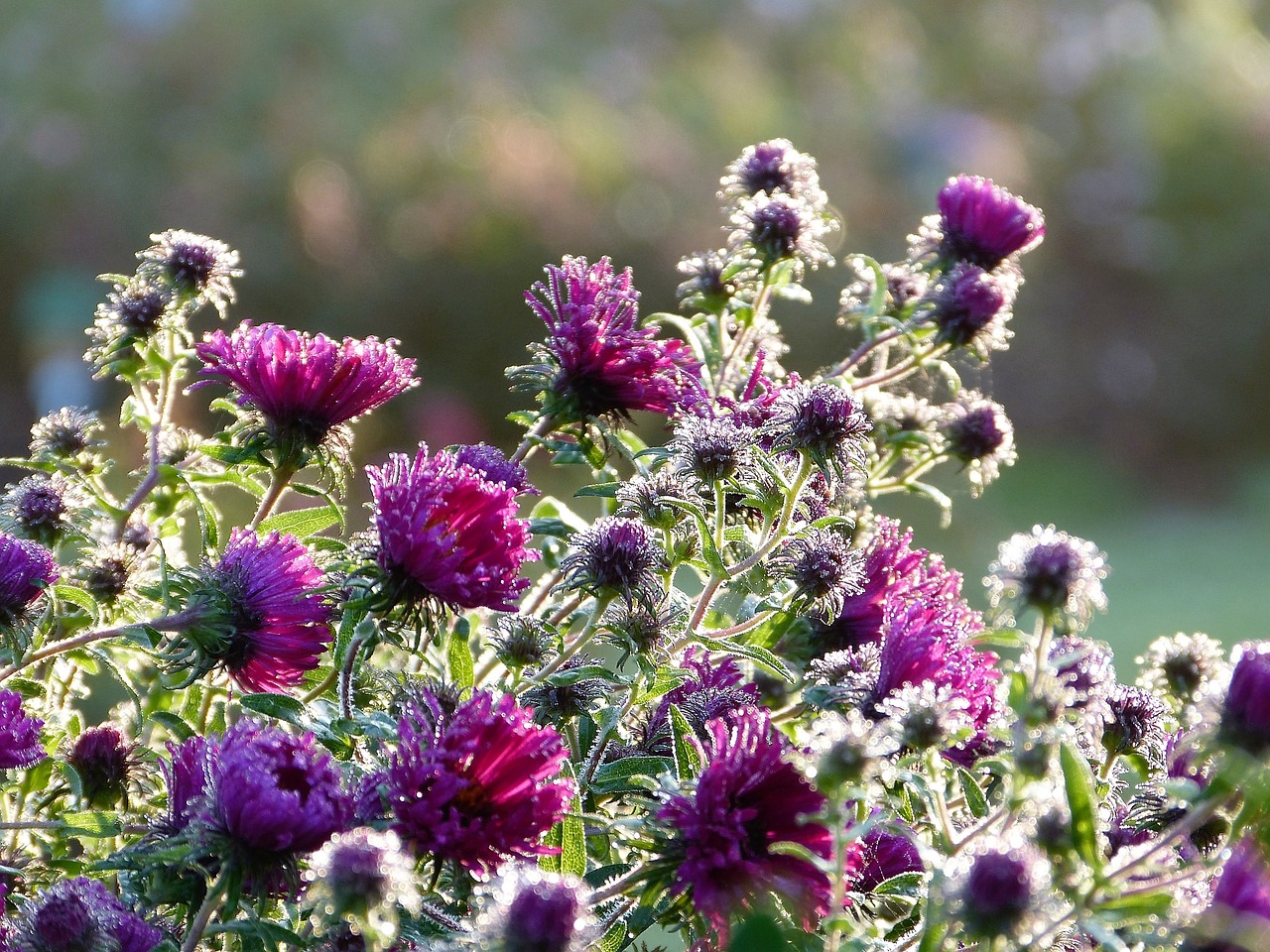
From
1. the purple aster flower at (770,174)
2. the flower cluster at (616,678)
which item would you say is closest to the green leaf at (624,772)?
the flower cluster at (616,678)

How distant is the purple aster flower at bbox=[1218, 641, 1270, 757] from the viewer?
0.49 m

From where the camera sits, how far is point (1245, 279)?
17.5 feet

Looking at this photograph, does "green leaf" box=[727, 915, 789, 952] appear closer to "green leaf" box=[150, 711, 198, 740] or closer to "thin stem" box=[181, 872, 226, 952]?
"thin stem" box=[181, 872, 226, 952]

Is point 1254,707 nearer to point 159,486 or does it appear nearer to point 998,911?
point 998,911

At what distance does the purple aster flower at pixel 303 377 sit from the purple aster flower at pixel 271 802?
206 millimetres

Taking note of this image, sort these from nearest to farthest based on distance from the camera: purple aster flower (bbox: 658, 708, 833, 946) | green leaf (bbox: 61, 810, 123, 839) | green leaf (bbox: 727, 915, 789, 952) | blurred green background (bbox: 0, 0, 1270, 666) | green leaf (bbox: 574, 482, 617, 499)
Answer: green leaf (bbox: 727, 915, 789, 952) < purple aster flower (bbox: 658, 708, 833, 946) < green leaf (bbox: 61, 810, 123, 839) < green leaf (bbox: 574, 482, 617, 499) < blurred green background (bbox: 0, 0, 1270, 666)

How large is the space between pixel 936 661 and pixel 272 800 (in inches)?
11.7

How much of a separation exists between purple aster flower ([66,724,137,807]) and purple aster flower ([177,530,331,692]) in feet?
0.34

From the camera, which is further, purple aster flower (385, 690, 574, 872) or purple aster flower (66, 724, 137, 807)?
purple aster flower (66, 724, 137, 807)

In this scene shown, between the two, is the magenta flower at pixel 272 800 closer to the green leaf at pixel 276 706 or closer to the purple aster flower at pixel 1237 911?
the green leaf at pixel 276 706

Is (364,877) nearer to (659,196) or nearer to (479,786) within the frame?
(479,786)

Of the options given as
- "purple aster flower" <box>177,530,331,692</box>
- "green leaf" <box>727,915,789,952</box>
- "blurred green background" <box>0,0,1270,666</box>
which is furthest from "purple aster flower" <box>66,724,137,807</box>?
"blurred green background" <box>0,0,1270,666</box>

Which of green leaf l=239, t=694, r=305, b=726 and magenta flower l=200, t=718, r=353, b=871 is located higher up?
green leaf l=239, t=694, r=305, b=726

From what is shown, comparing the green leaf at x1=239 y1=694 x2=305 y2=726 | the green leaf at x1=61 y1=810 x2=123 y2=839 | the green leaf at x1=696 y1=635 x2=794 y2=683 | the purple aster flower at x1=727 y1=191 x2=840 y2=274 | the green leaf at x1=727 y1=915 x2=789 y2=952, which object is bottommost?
the green leaf at x1=727 y1=915 x2=789 y2=952
